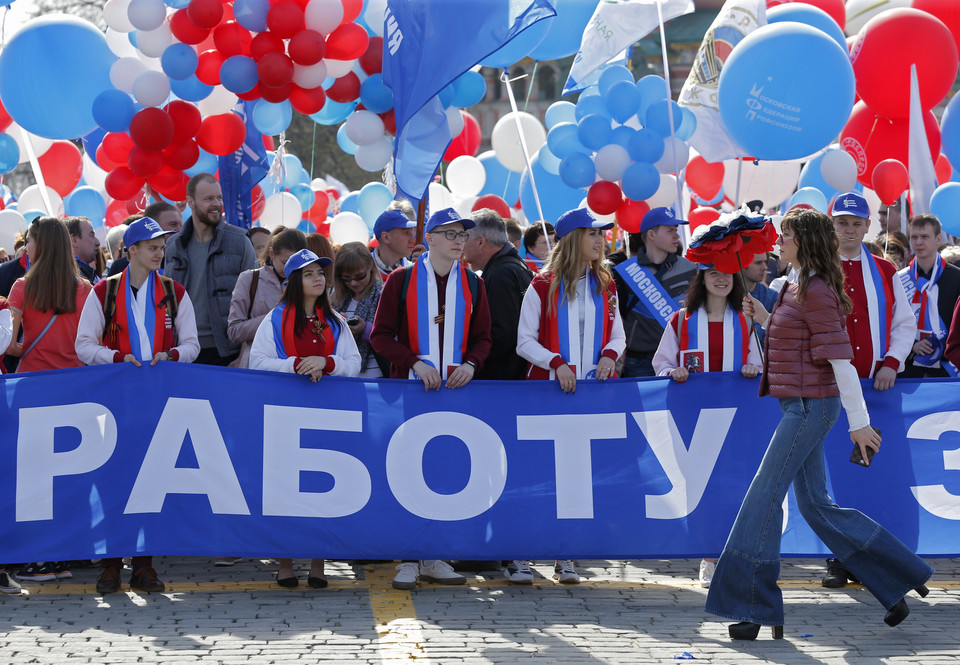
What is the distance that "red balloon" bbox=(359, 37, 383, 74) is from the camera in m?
8.94

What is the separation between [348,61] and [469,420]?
3688 millimetres

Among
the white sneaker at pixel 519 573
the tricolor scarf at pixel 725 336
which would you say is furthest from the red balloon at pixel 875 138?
the white sneaker at pixel 519 573

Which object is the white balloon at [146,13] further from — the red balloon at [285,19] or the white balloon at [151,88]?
the red balloon at [285,19]

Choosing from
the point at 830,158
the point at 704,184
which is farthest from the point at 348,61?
the point at 704,184

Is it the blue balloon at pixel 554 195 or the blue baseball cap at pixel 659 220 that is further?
the blue balloon at pixel 554 195

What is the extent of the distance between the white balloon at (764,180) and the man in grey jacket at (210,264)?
275 inches

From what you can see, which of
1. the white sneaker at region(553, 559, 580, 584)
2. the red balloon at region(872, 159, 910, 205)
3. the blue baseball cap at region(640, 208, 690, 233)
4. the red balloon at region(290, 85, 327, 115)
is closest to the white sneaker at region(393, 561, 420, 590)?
the white sneaker at region(553, 559, 580, 584)

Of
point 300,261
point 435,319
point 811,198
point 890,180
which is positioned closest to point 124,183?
point 300,261

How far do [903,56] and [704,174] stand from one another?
10.5 feet

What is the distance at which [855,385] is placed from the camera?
5152 millimetres

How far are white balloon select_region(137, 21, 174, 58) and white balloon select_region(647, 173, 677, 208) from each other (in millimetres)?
4078

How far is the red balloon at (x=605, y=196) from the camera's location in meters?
9.47

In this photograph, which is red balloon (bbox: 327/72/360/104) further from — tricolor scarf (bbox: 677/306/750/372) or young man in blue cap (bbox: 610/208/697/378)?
tricolor scarf (bbox: 677/306/750/372)

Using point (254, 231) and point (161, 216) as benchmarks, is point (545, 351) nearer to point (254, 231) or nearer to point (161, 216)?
point (161, 216)
